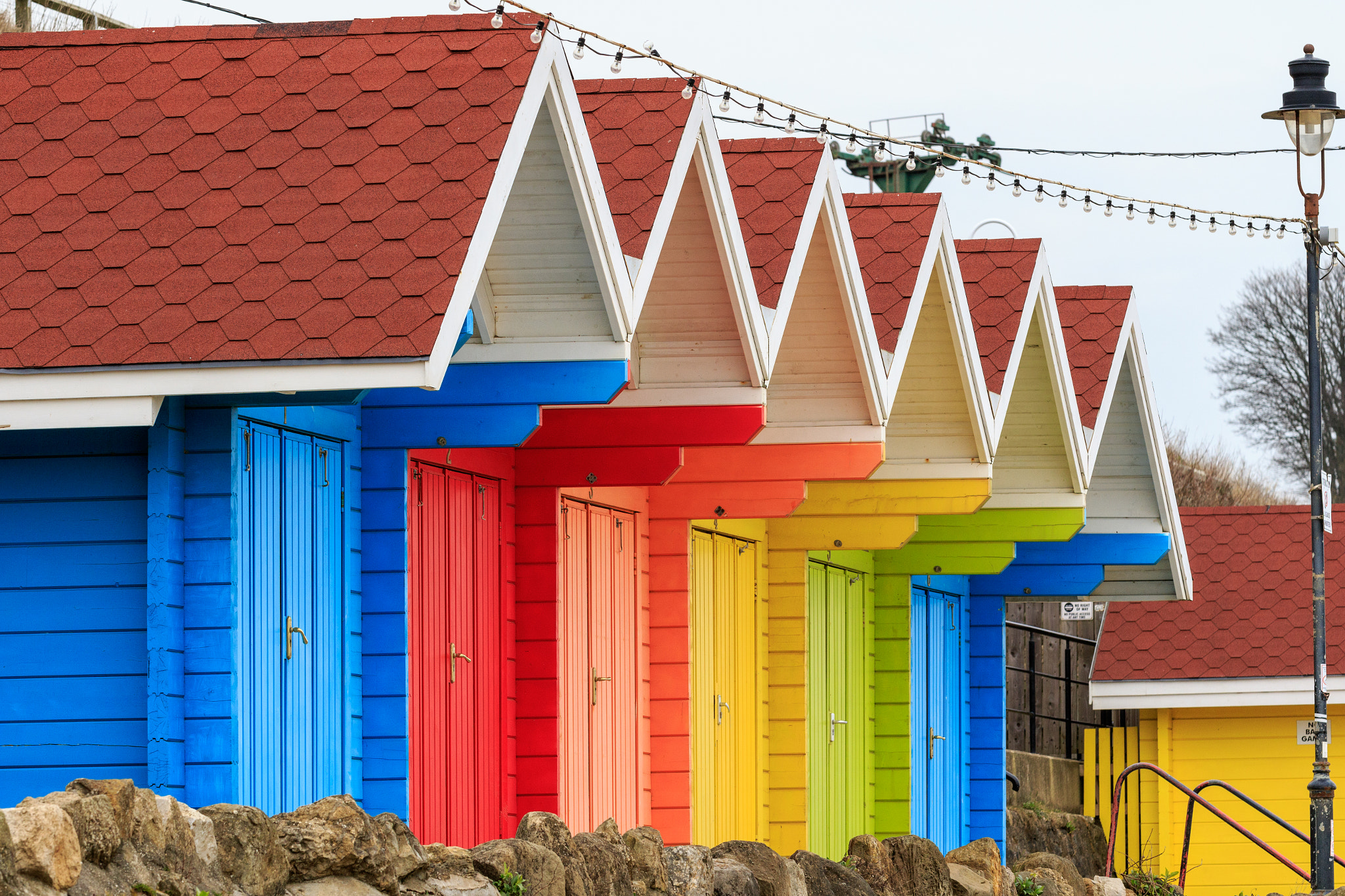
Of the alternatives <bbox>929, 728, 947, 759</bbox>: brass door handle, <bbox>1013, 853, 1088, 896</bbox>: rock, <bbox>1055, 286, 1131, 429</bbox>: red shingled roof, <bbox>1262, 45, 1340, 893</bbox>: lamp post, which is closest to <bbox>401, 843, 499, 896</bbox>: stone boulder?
<bbox>1013, 853, 1088, 896</bbox>: rock

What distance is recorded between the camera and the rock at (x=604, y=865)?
25.5 ft

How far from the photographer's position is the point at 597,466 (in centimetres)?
984

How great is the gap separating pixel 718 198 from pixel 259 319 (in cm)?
282

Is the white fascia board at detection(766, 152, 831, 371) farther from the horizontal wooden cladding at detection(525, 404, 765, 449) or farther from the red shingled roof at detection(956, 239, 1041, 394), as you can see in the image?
the red shingled roof at detection(956, 239, 1041, 394)

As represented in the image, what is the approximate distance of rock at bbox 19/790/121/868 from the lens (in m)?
5.09

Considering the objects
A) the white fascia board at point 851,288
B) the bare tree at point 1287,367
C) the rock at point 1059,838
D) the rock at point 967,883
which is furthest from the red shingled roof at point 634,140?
the bare tree at point 1287,367

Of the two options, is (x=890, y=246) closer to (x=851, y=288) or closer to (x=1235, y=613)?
(x=851, y=288)

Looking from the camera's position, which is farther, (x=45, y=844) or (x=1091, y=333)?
(x=1091, y=333)

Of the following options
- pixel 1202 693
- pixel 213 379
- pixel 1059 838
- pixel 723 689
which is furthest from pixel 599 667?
pixel 1202 693

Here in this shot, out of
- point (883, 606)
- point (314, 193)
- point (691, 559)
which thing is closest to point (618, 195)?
point (314, 193)

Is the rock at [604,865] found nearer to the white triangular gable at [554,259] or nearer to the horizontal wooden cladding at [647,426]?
the white triangular gable at [554,259]

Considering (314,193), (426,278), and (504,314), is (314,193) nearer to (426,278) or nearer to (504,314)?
(426,278)

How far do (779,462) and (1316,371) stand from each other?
5.39 meters

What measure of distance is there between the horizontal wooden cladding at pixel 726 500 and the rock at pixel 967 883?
218 cm
